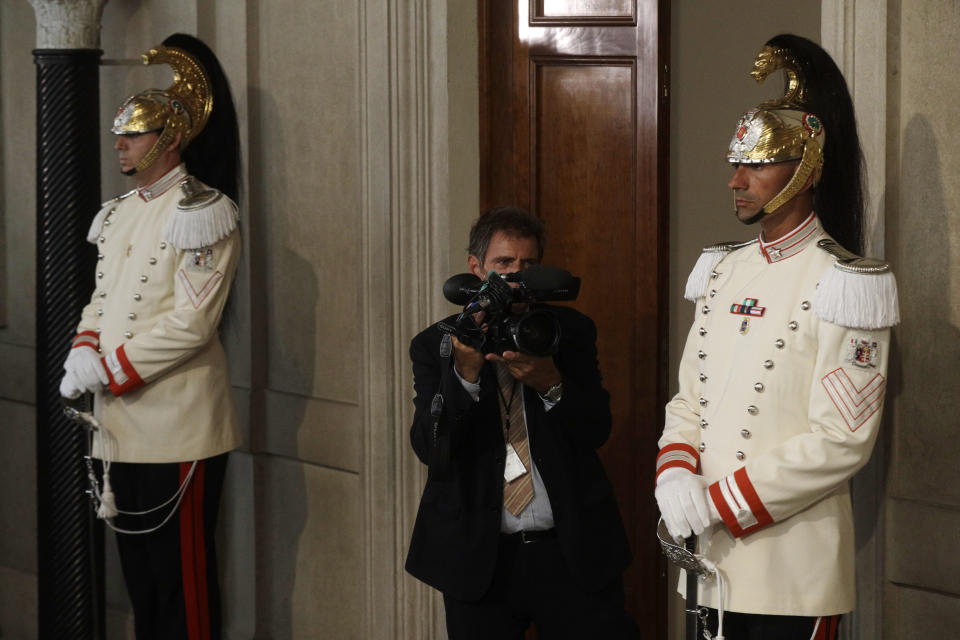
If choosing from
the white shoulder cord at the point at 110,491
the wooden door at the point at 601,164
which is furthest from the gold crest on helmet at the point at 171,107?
the wooden door at the point at 601,164

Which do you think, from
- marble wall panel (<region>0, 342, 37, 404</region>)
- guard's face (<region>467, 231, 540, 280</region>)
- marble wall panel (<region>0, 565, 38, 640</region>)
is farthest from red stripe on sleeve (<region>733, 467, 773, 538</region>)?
marble wall panel (<region>0, 565, 38, 640</region>)

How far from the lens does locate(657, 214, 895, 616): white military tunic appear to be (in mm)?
2119

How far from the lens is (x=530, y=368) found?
7.68 feet

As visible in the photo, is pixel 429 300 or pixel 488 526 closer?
pixel 488 526

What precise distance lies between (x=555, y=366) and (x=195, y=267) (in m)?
1.32

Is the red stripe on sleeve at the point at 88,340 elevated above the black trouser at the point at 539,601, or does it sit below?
above

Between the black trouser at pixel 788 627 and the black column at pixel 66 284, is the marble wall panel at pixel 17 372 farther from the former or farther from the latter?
the black trouser at pixel 788 627

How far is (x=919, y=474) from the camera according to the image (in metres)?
2.53

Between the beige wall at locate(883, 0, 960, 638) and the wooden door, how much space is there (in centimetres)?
106

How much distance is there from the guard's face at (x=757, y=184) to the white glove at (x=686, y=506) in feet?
1.55

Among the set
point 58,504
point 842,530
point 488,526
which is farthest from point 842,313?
point 58,504

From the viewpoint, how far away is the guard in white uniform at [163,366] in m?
3.38

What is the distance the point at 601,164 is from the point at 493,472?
4.54 ft

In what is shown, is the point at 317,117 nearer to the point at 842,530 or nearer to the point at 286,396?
the point at 286,396
